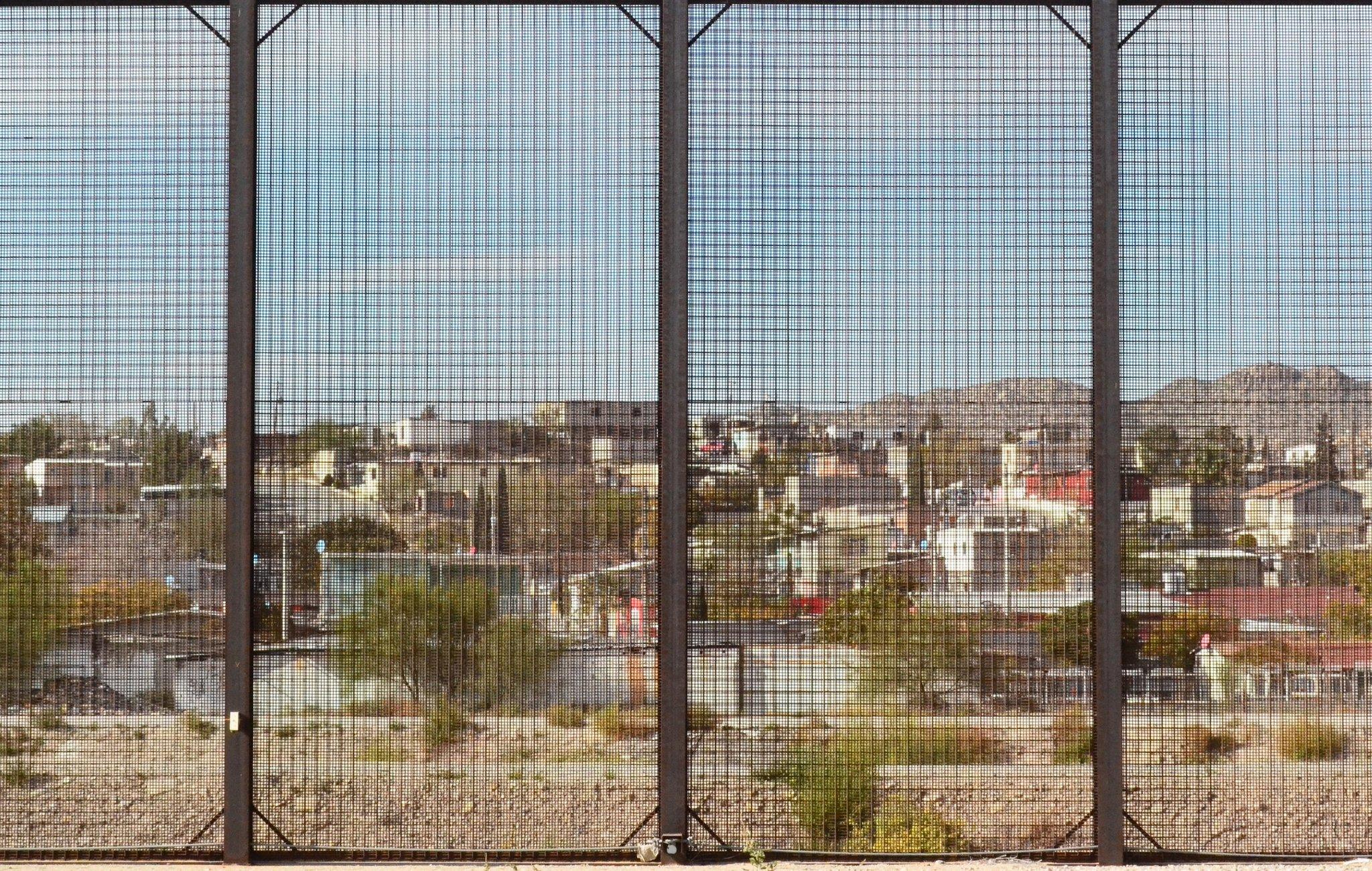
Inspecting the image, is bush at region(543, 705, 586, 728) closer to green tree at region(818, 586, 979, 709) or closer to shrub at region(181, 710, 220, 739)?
green tree at region(818, 586, 979, 709)

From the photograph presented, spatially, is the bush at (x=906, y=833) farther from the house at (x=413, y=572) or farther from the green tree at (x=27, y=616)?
the green tree at (x=27, y=616)

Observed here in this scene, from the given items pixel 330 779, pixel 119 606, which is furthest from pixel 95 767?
pixel 330 779

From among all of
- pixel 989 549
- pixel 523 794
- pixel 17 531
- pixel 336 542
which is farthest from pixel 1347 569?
pixel 17 531

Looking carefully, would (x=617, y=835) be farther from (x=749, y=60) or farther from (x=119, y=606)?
(x=749, y=60)

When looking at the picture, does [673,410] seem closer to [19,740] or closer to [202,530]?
[202,530]

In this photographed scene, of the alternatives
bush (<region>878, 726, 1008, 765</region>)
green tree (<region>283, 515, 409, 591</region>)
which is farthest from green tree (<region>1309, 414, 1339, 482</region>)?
green tree (<region>283, 515, 409, 591</region>)

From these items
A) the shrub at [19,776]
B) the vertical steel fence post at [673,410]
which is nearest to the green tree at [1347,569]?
the vertical steel fence post at [673,410]

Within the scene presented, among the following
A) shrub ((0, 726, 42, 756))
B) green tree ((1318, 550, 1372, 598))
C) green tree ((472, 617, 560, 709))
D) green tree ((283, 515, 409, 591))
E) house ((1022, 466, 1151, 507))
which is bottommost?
shrub ((0, 726, 42, 756))
